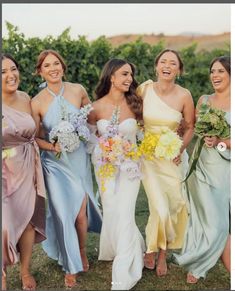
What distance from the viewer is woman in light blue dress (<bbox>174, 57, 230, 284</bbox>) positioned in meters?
6.21

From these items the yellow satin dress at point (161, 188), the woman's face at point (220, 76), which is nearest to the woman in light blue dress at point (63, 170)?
the yellow satin dress at point (161, 188)

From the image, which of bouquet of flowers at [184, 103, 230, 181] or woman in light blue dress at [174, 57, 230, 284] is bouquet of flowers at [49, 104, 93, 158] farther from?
woman in light blue dress at [174, 57, 230, 284]

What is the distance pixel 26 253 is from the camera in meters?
6.30

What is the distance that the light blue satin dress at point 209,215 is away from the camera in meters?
6.23

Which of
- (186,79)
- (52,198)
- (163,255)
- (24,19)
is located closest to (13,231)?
(52,198)

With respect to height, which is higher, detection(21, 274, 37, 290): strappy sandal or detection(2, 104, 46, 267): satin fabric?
detection(2, 104, 46, 267): satin fabric

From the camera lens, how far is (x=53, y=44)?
35.7ft

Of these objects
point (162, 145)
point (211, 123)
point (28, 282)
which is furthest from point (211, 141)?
point (28, 282)

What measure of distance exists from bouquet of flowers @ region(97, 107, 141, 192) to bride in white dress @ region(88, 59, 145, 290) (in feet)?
0.11

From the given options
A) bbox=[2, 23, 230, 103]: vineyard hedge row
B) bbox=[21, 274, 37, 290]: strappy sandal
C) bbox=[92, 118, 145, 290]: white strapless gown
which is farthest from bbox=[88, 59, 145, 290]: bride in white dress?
bbox=[2, 23, 230, 103]: vineyard hedge row

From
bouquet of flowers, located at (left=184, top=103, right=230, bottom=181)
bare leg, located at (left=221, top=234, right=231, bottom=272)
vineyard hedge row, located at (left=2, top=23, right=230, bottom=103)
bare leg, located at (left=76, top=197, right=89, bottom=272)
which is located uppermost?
vineyard hedge row, located at (left=2, top=23, right=230, bottom=103)

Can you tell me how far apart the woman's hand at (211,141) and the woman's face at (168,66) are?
2.74 feet

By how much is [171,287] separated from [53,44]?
20.0 ft

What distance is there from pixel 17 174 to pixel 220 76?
249cm
